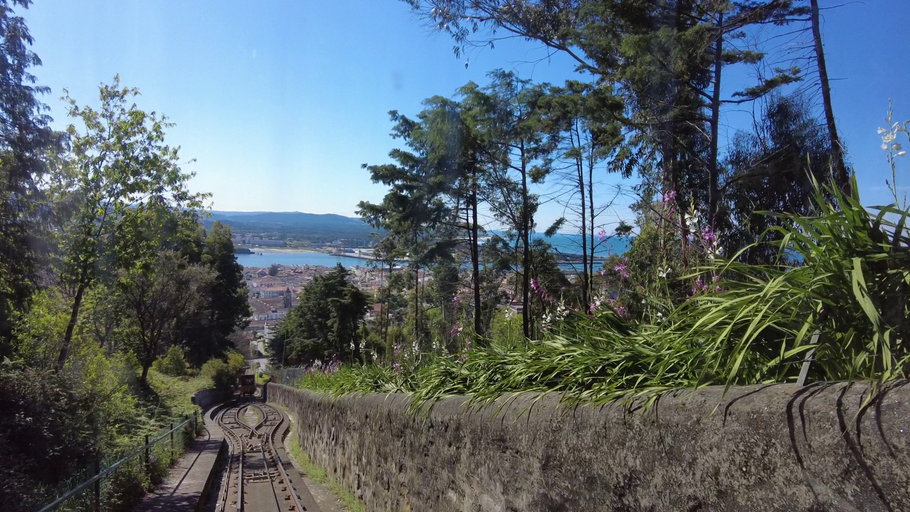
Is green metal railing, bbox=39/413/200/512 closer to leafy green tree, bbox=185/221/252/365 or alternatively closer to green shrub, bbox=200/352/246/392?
green shrub, bbox=200/352/246/392

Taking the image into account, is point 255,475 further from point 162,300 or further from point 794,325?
point 162,300

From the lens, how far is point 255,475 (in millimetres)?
17047

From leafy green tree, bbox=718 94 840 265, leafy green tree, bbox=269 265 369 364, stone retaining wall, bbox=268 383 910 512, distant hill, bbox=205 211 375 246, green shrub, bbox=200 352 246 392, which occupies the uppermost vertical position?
distant hill, bbox=205 211 375 246

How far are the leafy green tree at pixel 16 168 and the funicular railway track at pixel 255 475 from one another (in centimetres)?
573

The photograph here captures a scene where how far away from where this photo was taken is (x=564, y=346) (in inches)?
178

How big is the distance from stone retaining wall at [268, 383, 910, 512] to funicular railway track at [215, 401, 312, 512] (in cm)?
874

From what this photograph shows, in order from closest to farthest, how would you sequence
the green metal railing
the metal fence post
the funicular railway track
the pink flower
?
the pink flower < the green metal railing < the metal fence post < the funicular railway track

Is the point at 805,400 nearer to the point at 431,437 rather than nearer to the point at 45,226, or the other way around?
the point at 431,437

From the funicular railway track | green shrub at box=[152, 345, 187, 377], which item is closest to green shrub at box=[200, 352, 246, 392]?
green shrub at box=[152, 345, 187, 377]

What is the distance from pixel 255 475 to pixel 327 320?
30.4m

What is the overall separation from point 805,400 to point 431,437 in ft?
14.0

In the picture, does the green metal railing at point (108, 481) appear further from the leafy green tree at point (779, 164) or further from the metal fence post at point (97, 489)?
the leafy green tree at point (779, 164)

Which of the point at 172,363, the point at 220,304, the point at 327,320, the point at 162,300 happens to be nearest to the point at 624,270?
the point at 162,300

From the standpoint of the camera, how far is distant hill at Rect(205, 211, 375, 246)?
7345cm
